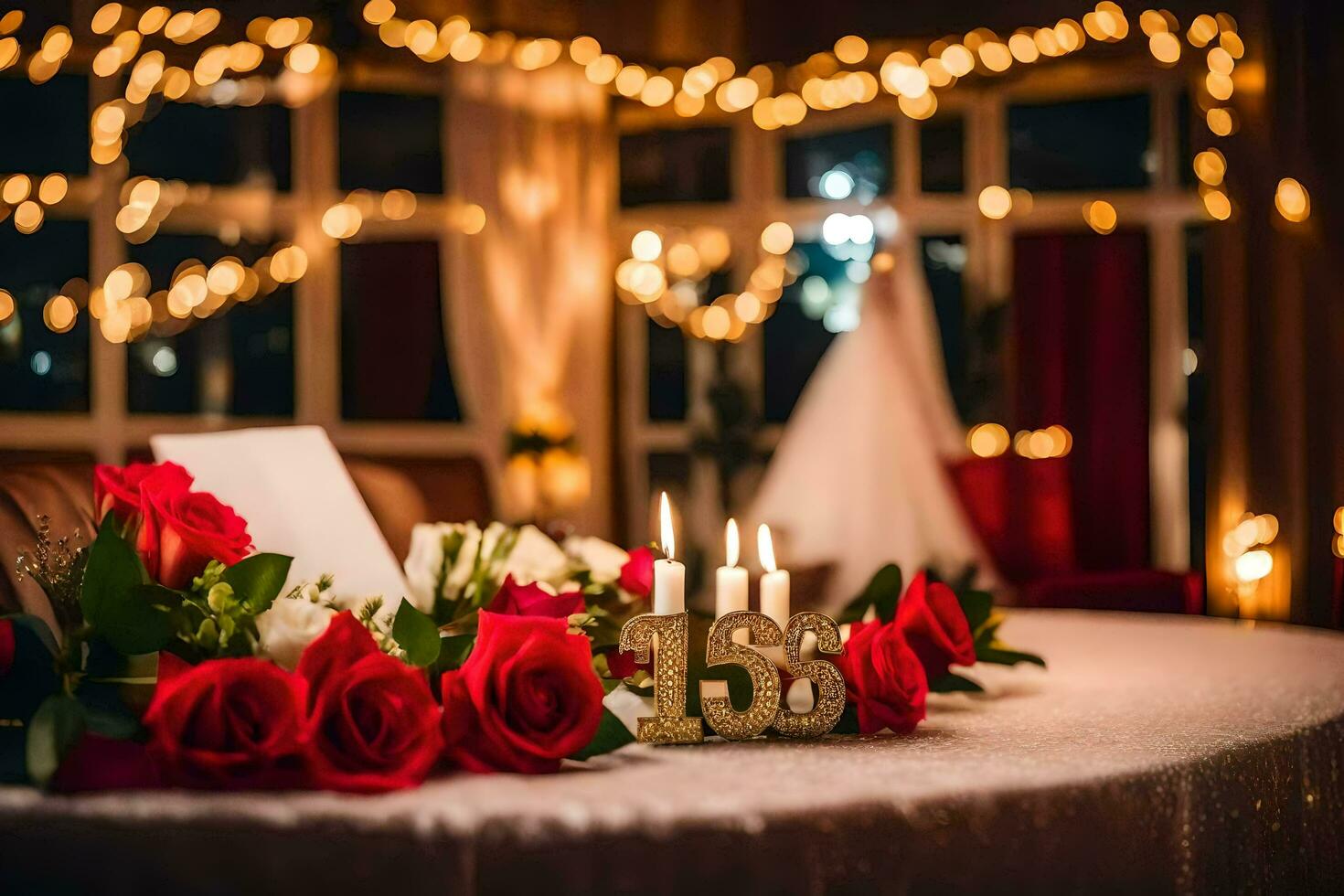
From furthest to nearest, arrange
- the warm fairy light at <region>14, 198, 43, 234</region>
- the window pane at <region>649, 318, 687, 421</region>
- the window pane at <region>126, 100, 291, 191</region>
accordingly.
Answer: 1. the window pane at <region>649, 318, 687, 421</region>
2. the window pane at <region>126, 100, 291, 191</region>
3. the warm fairy light at <region>14, 198, 43, 234</region>

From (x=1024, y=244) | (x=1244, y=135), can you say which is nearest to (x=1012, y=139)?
(x=1024, y=244)

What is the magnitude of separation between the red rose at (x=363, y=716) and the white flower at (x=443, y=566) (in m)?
0.46

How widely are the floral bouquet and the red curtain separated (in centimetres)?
439

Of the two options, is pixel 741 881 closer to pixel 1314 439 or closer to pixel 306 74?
pixel 1314 439

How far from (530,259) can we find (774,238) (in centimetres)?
116

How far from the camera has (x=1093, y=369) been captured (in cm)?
523

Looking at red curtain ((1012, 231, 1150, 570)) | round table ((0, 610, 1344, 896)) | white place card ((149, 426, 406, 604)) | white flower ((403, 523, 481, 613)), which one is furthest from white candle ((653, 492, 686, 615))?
red curtain ((1012, 231, 1150, 570))

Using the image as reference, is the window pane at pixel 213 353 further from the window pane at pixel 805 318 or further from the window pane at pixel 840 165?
the window pane at pixel 840 165

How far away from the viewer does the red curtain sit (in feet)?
16.9

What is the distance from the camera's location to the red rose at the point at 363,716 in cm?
78

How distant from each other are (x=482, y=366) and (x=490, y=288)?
33 cm

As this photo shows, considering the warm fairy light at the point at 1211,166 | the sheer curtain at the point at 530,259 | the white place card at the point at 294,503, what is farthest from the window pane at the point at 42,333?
the warm fairy light at the point at 1211,166

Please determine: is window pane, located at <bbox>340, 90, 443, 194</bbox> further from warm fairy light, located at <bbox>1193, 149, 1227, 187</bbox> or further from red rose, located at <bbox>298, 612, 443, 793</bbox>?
red rose, located at <bbox>298, 612, 443, 793</bbox>

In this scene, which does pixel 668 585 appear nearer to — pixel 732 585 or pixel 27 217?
pixel 732 585
